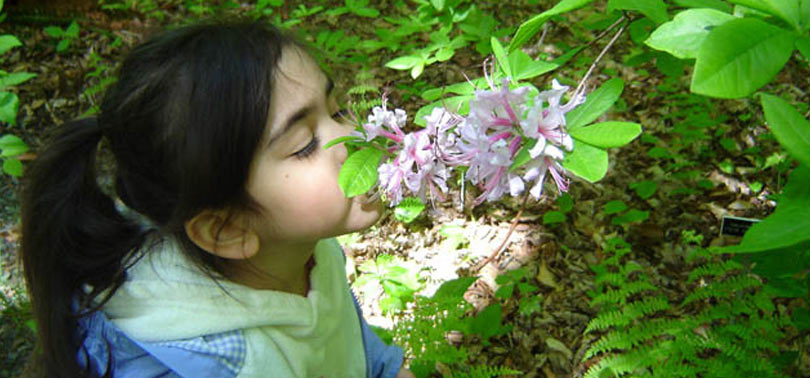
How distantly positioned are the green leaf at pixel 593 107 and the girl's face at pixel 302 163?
45 cm

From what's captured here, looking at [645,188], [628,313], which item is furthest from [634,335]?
[645,188]

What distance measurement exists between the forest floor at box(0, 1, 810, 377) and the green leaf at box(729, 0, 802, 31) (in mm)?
1807

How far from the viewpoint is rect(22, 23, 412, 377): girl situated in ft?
3.48

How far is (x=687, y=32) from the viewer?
663 mm

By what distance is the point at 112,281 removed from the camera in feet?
4.02

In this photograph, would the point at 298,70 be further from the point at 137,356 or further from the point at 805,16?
the point at 805,16

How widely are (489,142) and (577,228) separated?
84.0 inches

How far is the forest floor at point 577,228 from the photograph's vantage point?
7.70 ft

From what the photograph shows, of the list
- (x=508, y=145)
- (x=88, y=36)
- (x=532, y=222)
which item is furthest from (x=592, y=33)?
(x=88, y=36)

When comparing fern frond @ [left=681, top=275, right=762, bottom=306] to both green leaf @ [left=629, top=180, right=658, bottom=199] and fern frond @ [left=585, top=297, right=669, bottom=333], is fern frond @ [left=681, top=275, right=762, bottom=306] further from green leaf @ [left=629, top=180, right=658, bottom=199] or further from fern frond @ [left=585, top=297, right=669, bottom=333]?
green leaf @ [left=629, top=180, right=658, bottom=199]

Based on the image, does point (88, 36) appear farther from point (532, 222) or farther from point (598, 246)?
point (598, 246)

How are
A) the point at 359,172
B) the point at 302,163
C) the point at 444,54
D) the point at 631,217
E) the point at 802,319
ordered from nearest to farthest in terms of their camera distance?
the point at 359,172, the point at 302,163, the point at 802,319, the point at 444,54, the point at 631,217

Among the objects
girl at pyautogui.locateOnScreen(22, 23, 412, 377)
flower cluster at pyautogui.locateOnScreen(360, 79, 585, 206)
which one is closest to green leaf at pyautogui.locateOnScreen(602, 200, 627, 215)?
girl at pyautogui.locateOnScreen(22, 23, 412, 377)

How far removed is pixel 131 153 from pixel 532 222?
207 cm
